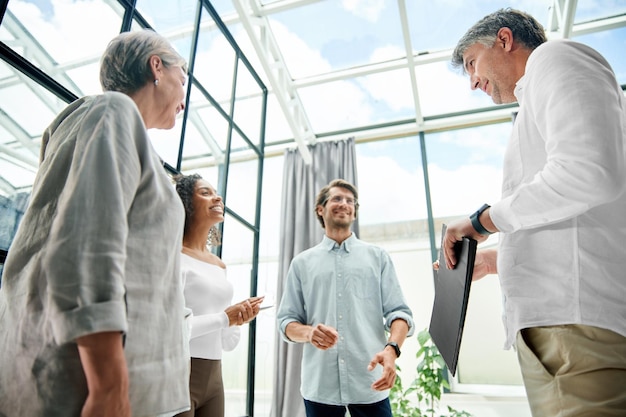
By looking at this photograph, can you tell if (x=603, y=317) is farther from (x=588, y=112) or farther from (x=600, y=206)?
(x=588, y=112)

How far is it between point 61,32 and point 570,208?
1905 mm

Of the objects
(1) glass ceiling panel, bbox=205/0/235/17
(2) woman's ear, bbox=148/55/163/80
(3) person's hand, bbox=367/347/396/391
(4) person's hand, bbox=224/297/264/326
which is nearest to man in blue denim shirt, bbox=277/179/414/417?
(3) person's hand, bbox=367/347/396/391

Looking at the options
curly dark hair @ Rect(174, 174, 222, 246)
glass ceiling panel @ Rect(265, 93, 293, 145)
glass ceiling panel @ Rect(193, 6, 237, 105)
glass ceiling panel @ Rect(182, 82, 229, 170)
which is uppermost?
glass ceiling panel @ Rect(265, 93, 293, 145)

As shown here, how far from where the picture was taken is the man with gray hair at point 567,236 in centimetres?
60

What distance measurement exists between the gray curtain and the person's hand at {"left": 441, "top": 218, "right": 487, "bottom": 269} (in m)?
2.82

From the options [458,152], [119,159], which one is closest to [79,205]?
[119,159]

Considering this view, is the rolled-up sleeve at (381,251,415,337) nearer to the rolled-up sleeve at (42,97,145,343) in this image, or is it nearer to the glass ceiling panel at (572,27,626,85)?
the rolled-up sleeve at (42,97,145,343)

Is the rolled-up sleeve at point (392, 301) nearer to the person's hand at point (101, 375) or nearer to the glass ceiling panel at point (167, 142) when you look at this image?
the glass ceiling panel at point (167, 142)

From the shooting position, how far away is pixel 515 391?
10.4 feet

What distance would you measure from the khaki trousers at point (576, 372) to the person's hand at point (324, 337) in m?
0.94

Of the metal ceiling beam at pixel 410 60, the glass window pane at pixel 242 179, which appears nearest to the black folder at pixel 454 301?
the glass window pane at pixel 242 179

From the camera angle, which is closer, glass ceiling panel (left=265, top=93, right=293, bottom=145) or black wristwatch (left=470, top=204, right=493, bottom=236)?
black wristwatch (left=470, top=204, right=493, bottom=236)

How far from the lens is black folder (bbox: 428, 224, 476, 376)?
787 mm

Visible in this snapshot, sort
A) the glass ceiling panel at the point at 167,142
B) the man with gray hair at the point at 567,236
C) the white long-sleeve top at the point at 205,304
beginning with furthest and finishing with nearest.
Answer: the glass ceiling panel at the point at 167,142 → the white long-sleeve top at the point at 205,304 → the man with gray hair at the point at 567,236
